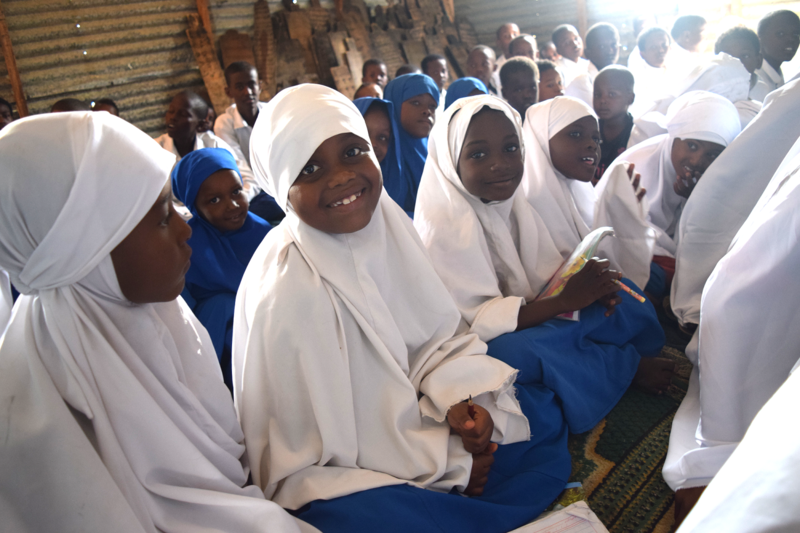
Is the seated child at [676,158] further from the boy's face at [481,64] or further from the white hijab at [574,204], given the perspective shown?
the boy's face at [481,64]

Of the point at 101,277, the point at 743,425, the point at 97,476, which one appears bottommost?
the point at 743,425

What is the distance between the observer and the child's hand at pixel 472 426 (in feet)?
4.26

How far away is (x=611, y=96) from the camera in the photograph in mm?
3287

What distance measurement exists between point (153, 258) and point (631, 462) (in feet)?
4.68

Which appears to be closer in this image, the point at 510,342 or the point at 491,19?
the point at 510,342

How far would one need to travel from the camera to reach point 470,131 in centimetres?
181

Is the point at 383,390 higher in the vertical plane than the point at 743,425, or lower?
higher

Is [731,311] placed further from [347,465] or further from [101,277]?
[101,277]

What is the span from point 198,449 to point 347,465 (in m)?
0.37

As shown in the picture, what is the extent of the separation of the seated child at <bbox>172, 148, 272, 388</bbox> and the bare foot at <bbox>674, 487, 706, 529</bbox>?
168 centimetres

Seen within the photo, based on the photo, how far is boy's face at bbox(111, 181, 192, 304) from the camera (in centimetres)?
96

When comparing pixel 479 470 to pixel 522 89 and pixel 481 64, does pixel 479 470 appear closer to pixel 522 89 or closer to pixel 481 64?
pixel 522 89

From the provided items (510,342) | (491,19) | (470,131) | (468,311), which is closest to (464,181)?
(470,131)

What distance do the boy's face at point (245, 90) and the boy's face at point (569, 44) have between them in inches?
136
